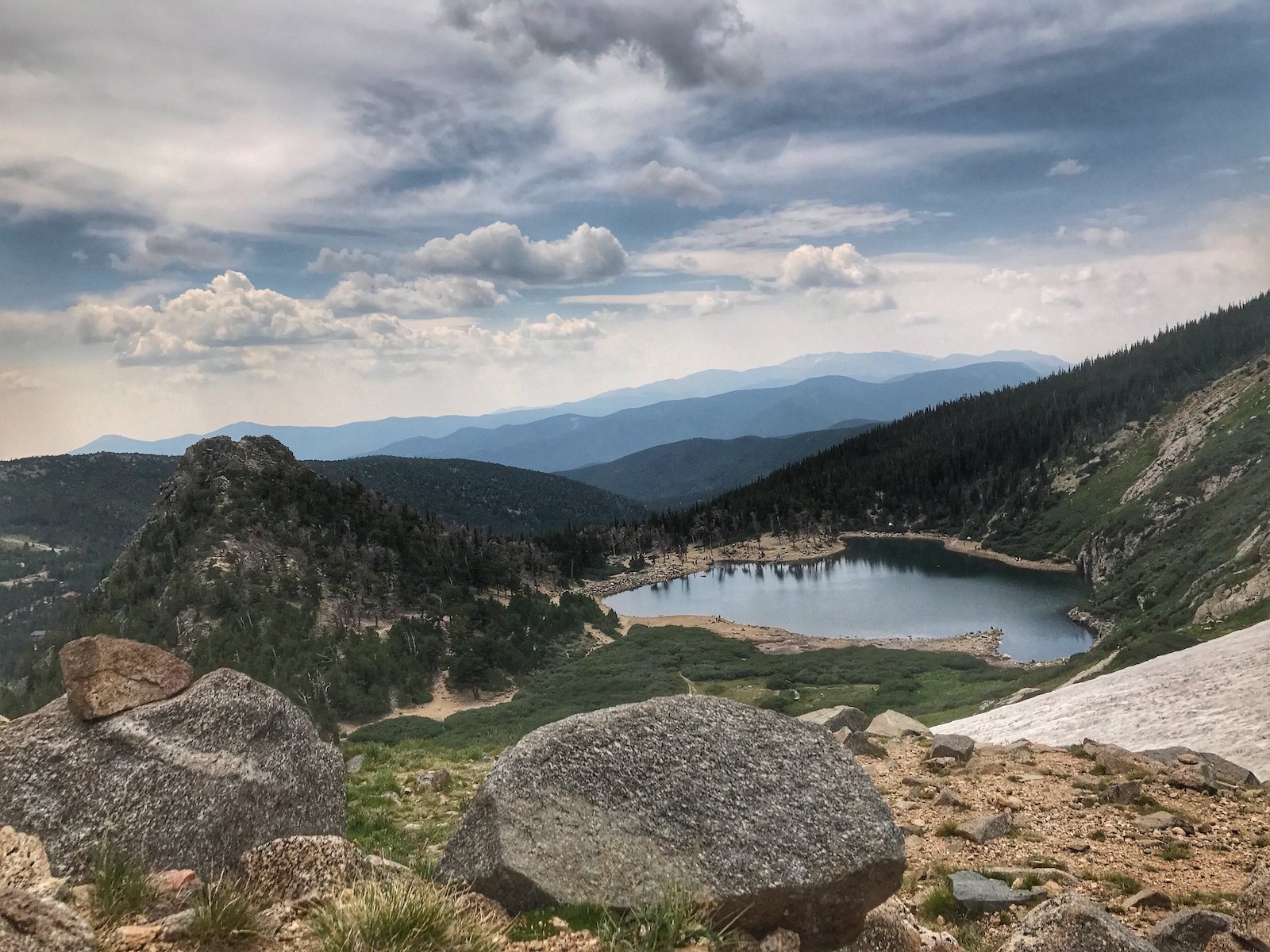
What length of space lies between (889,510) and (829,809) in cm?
19034

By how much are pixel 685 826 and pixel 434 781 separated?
905cm

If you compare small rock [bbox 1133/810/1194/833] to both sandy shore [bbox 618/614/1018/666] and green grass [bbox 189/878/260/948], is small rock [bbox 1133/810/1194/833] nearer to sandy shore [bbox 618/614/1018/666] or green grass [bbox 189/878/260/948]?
green grass [bbox 189/878/260/948]

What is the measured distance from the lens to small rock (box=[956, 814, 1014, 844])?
11031 millimetres

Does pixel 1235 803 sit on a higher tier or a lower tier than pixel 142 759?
lower

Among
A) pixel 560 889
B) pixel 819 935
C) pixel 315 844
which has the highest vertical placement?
pixel 315 844

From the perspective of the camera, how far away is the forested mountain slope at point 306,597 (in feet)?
193

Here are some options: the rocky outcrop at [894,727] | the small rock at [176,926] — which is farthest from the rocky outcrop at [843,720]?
the small rock at [176,926]

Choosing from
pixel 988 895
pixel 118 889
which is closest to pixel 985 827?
pixel 988 895

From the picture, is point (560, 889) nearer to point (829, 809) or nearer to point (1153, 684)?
point (829, 809)

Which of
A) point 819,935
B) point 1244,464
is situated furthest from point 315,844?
point 1244,464

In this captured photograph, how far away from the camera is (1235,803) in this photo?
40.2 ft

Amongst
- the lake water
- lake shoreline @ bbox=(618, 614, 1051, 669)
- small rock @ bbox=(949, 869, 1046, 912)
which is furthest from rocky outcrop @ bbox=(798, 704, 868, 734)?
the lake water

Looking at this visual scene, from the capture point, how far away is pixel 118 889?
5.61 metres

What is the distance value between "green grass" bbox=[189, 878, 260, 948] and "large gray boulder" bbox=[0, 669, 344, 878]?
2590 millimetres
